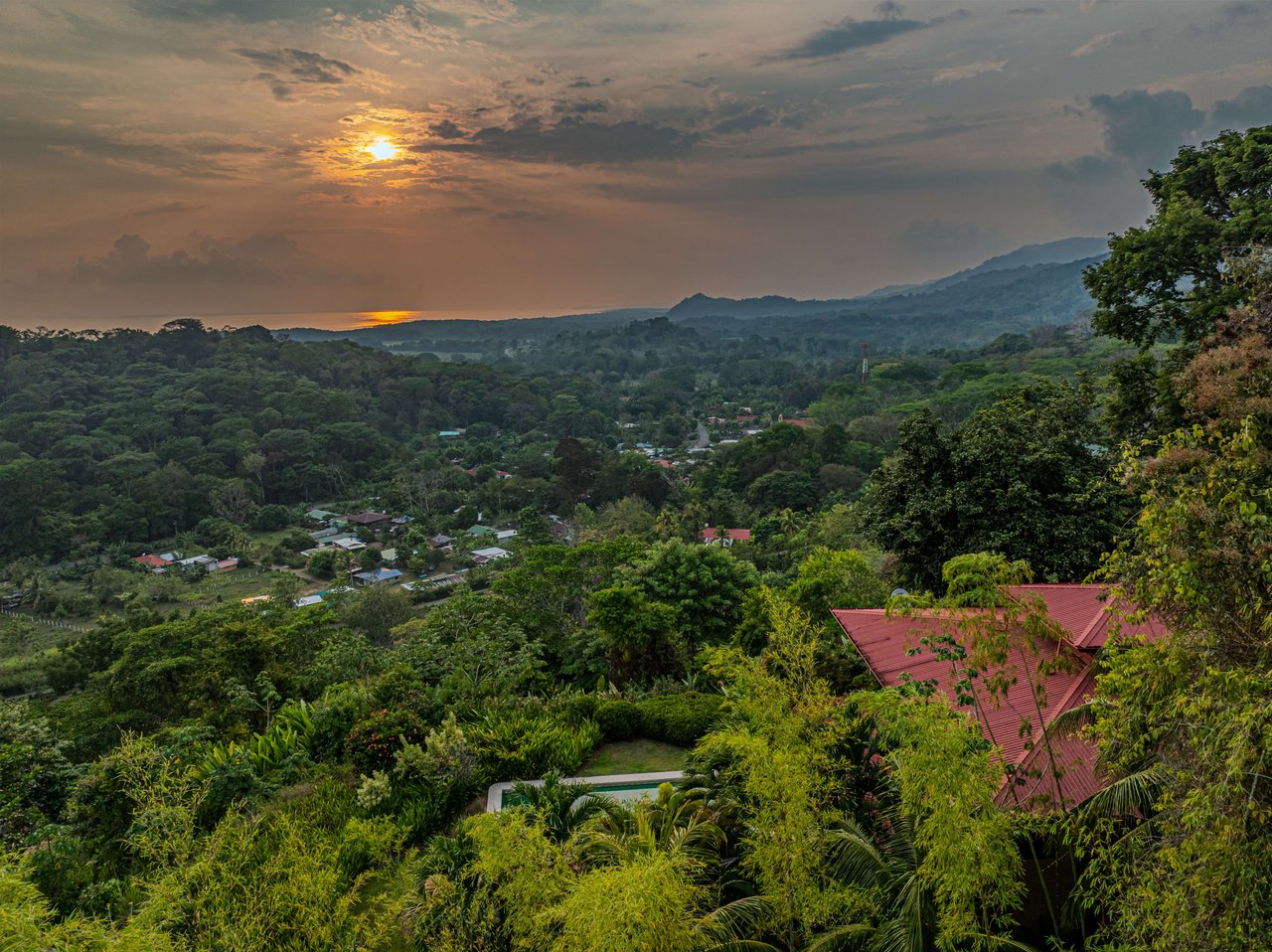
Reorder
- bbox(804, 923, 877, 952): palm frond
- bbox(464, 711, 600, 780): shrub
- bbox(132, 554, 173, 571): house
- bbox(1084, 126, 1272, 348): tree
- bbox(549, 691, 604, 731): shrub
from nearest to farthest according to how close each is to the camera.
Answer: bbox(804, 923, 877, 952): palm frond → bbox(464, 711, 600, 780): shrub → bbox(549, 691, 604, 731): shrub → bbox(1084, 126, 1272, 348): tree → bbox(132, 554, 173, 571): house

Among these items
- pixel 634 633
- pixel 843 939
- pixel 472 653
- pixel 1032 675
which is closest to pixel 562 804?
pixel 843 939

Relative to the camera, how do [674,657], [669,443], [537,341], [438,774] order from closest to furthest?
[438,774] < [674,657] < [669,443] < [537,341]

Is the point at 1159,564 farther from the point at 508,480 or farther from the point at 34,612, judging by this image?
the point at 508,480

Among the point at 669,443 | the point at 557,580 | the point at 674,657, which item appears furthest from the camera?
the point at 669,443

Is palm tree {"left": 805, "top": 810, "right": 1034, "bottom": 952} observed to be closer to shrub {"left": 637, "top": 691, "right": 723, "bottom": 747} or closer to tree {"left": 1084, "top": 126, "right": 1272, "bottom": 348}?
shrub {"left": 637, "top": 691, "right": 723, "bottom": 747}

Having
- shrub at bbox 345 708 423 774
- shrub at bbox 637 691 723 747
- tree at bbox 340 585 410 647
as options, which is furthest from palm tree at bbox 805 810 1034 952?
tree at bbox 340 585 410 647

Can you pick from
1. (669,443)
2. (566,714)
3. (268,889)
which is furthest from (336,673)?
(669,443)
